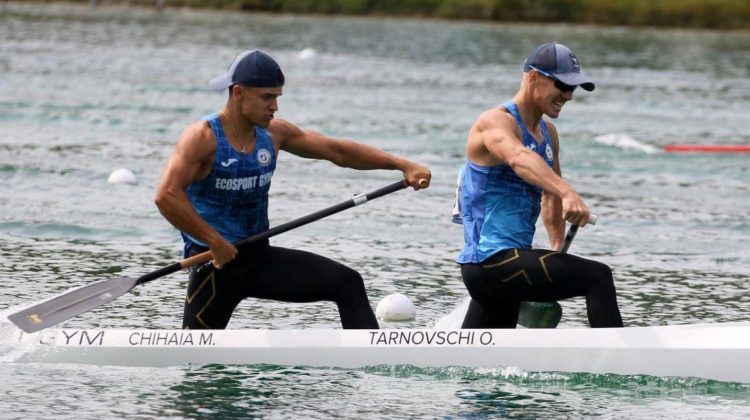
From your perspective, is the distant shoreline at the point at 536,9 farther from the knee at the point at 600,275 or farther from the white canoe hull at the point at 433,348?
the knee at the point at 600,275

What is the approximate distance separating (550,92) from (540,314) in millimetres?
1550

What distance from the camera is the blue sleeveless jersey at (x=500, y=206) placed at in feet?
28.0

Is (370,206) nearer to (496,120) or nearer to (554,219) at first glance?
(554,219)

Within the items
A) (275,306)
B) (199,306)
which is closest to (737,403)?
(199,306)

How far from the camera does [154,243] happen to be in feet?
47.8

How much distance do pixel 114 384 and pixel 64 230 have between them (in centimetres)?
614

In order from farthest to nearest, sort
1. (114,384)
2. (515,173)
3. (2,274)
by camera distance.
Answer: (2,274)
(114,384)
(515,173)

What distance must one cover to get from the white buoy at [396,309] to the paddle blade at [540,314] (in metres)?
2.11

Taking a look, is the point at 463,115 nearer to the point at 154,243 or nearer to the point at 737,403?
the point at 154,243

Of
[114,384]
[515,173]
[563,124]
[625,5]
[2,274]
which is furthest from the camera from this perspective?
[625,5]

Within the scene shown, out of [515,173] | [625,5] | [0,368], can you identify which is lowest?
[0,368]

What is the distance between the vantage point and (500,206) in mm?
8570

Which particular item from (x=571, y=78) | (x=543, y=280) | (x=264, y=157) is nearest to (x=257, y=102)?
(x=264, y=157)

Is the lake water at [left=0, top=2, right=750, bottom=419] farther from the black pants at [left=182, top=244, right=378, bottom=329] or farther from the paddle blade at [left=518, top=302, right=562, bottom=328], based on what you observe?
the black pants at [left=182, top=244, right=378, bottom=329]
